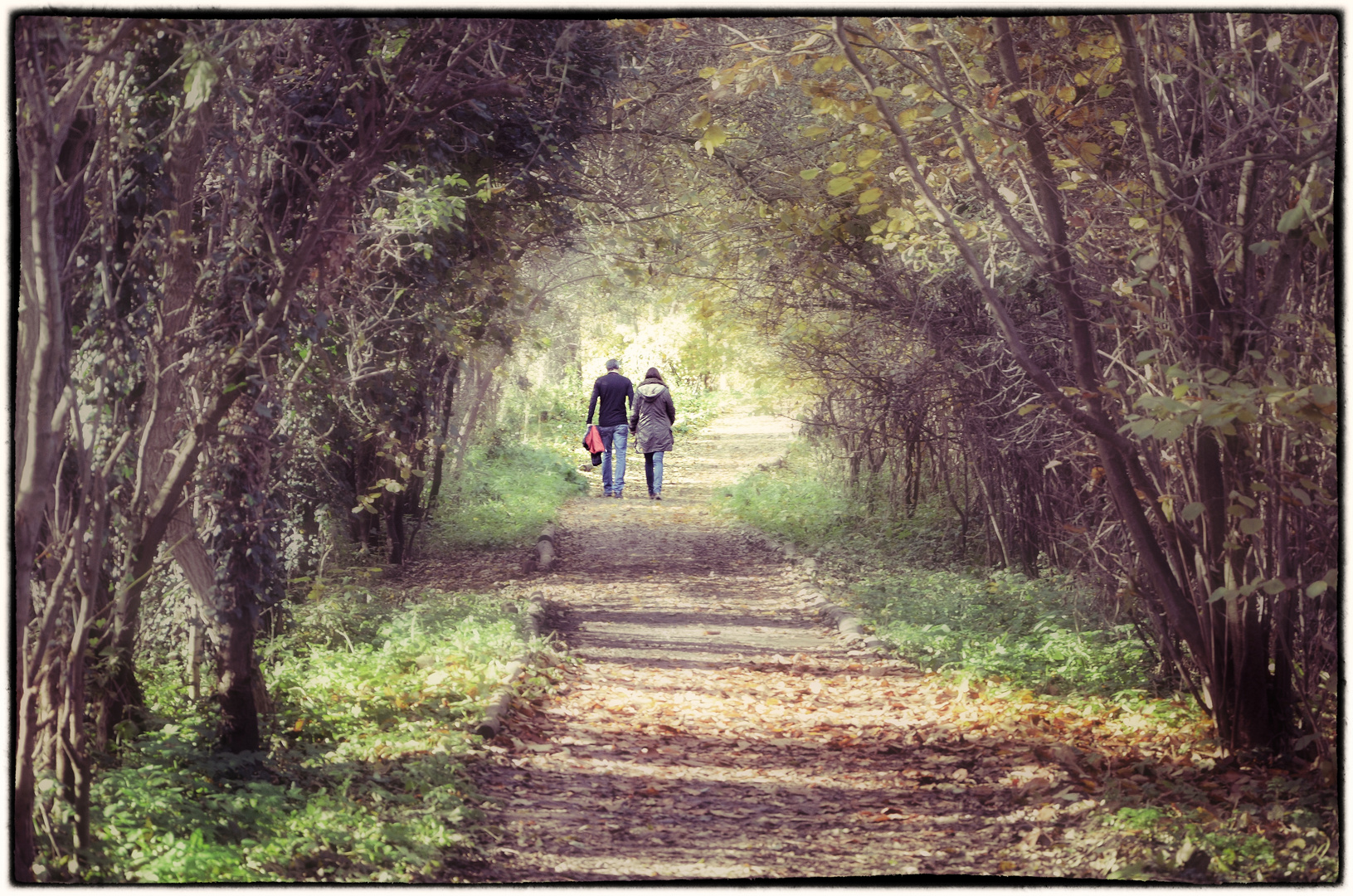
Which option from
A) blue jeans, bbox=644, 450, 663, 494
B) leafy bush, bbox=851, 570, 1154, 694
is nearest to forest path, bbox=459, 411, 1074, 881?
leafy bush, bbox=851, 570, 1154, 694

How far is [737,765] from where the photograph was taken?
18.4 feet

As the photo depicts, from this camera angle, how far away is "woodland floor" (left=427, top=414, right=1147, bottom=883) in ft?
14.0

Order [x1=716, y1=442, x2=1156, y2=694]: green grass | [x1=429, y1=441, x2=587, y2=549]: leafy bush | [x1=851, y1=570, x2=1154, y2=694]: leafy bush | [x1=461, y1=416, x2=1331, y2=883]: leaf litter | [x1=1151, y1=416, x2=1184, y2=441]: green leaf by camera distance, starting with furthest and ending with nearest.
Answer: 1. [x1=429, y1=441, x2=587, y2=549]: leafy bush
2. [x1=716, y1=442, x2=1156, y2=694]: green grass
3. [x1=851, y1=570, x2=1154, y2=694]: leafy bush
4. [x1=461, y1=416, x2=1331, y2=883]: leaf litter
5. [x1=1151, y1=416, x2=1184, y2=441]: green leaf

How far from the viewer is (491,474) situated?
62.2 ft

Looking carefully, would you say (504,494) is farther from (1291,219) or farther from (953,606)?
(1291,219)

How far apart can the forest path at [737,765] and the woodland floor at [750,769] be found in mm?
12

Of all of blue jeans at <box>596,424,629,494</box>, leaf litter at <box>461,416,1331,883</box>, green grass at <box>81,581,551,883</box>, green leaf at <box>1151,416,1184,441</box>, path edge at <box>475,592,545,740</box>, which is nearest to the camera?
green leaf at <box>1151,416,1184,441</box>

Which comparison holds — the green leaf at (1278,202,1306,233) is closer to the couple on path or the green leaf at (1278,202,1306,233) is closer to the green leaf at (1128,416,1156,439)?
the green leaf at (1128,416,1156,439)

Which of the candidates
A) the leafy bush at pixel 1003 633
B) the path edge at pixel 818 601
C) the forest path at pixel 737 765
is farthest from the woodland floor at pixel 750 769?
the leafy bush at pixel 1003 633

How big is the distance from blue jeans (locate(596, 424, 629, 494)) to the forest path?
21.7 ft

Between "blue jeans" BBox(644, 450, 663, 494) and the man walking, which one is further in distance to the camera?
"blue jeans" BBox(644, 450, 663, 494)

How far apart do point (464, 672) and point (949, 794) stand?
3136mm

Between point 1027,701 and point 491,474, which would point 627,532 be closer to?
point 491,474

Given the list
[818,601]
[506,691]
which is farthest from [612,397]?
[506,691]
